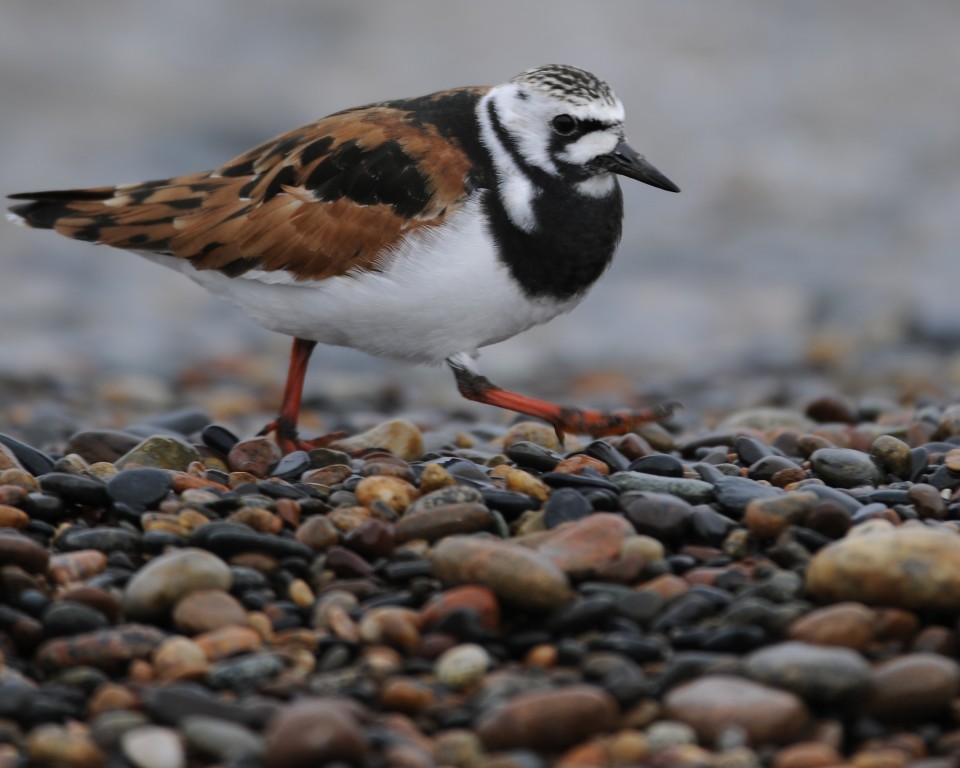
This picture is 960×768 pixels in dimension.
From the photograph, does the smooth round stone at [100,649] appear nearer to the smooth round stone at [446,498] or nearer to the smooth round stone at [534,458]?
the smooth round stone at [446,498]

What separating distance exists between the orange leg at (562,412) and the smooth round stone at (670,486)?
694mm

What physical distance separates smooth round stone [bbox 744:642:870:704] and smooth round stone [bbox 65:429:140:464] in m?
2.71

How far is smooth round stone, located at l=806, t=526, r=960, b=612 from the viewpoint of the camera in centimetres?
289

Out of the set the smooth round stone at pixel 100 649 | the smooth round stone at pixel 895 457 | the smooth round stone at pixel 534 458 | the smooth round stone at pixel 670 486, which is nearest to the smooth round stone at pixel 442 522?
the smooth round stone at pixel 670 486

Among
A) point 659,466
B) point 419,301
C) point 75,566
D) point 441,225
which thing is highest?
point 441,225

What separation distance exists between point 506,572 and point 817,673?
2.38 ft

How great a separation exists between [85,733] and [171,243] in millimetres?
2525

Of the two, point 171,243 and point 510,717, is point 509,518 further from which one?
Result: point 171,243

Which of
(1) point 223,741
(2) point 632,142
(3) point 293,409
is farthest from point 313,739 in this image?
(2) point 632,142

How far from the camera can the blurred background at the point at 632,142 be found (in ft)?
29.3

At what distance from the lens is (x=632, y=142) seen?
40.3 ft

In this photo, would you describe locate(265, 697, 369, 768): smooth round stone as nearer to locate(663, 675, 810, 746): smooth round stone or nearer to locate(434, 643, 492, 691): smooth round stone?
locate(434, 643, 492, 691): smooth round stone

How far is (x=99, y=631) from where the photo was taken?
2.94 m

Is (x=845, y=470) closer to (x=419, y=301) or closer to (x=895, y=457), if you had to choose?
(x=895, y=457)
